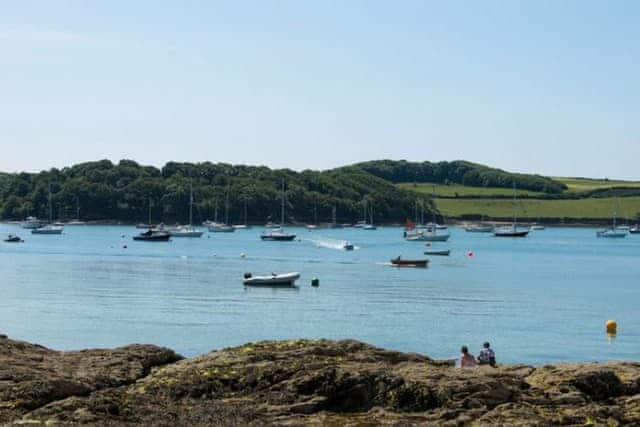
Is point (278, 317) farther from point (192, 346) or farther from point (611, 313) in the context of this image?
point (611, 313)

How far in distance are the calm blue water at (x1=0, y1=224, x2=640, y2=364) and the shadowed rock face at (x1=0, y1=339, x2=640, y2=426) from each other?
25.6 metres

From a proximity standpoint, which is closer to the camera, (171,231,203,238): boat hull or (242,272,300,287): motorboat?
(242,272,300,287): motorboat

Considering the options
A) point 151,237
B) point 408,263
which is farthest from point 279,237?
point 408,263

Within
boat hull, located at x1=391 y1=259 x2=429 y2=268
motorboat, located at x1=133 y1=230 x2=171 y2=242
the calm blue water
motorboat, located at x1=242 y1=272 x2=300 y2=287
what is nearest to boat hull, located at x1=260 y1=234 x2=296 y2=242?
motorboat, located at x1=133 y1=230 x2=171 y2=242

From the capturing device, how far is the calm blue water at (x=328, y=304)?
50.3 meters

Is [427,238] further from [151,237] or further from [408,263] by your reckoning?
[408,263]

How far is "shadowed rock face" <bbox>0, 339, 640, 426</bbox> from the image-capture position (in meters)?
16.1

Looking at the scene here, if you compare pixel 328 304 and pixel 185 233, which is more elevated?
pixel 185 233

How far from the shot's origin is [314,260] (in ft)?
424

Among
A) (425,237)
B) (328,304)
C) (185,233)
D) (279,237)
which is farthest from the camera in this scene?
(185,233)

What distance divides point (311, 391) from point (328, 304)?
173 ft

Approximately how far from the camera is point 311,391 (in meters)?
17.3

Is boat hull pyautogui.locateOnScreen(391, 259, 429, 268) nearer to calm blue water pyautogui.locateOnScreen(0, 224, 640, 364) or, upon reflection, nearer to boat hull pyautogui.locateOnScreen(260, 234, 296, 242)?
calm blue water pyautogui.locateOnScreen(0, 224, 640, 364)

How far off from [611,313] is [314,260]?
212ft
